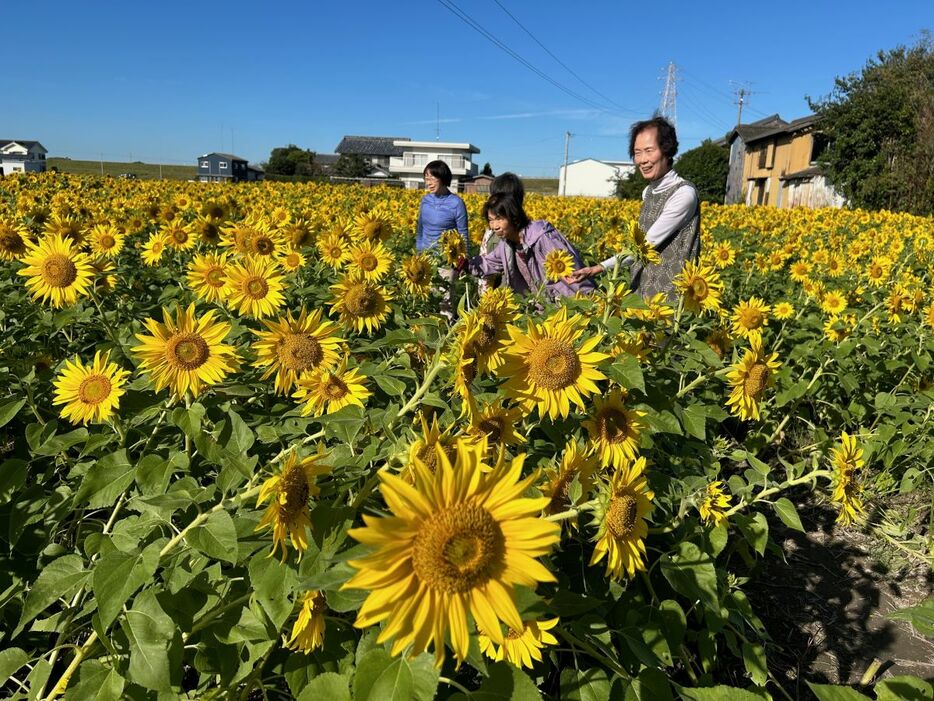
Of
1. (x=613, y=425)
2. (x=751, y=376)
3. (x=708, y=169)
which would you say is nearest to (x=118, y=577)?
(x=613, y=425)

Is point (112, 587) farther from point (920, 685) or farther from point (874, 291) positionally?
point (874, 291)

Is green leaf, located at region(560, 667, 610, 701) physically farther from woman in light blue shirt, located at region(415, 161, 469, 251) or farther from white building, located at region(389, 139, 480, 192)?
white building, located at region(389, 139, 480, 192)

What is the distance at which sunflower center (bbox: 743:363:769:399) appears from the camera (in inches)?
94.0

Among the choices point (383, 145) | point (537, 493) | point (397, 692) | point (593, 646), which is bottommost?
point (593, 646)

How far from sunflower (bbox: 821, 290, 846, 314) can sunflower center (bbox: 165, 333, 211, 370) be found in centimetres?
415

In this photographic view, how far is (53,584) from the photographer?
1.50m

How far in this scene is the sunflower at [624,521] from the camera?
1410 millimetres

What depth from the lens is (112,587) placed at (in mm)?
1337

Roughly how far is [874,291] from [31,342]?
5.66 metres

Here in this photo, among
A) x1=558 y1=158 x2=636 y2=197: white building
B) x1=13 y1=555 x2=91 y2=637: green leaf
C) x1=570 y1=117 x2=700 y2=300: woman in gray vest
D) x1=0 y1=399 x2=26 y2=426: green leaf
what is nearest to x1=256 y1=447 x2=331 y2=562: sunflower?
x1=13 y1=555 x2=91 y2=637: green leaf

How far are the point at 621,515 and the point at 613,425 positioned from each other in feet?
1.62

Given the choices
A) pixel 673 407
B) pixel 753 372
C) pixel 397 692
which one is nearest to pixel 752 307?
pixel 753 372

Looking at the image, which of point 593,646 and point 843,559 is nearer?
point 593,646

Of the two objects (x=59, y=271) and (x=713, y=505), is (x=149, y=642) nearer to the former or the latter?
(x=713, y=505)
